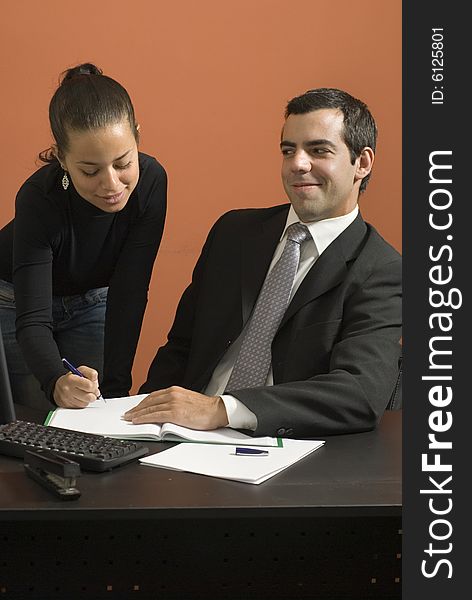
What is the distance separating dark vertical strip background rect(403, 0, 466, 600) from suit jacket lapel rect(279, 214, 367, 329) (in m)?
0.71

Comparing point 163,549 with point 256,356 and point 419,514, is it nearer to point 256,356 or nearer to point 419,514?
point 419,514

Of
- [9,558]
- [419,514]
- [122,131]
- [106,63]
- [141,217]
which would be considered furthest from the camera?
[106,63]

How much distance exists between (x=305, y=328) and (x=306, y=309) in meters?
0.05

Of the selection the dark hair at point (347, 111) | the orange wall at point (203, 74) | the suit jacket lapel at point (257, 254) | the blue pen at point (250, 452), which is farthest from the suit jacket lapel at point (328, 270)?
the orange wall at point (203, 74)

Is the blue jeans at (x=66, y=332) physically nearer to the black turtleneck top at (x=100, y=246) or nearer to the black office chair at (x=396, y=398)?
the black turtleneck top at (x=100, y=246)

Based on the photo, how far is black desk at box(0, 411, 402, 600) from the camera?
136 cm

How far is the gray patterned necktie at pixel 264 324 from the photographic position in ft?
6.81

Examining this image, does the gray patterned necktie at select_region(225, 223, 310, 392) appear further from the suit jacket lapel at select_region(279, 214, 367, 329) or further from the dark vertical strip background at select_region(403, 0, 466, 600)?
the dark vertical strip background at select_region(403, 0, 466, 600)

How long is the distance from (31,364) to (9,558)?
73cm

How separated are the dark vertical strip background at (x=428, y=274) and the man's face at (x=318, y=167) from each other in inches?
33.7

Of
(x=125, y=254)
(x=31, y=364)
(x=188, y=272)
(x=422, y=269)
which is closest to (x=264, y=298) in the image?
(x=125, y=254)

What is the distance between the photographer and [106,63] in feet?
11.5

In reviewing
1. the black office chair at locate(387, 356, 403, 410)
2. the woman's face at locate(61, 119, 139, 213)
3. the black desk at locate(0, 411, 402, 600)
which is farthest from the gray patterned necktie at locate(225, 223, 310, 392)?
the black desk at locate(0, 411, 402, 600)

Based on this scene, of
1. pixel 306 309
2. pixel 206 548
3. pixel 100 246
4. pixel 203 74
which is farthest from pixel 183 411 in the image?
pixel 203 74
